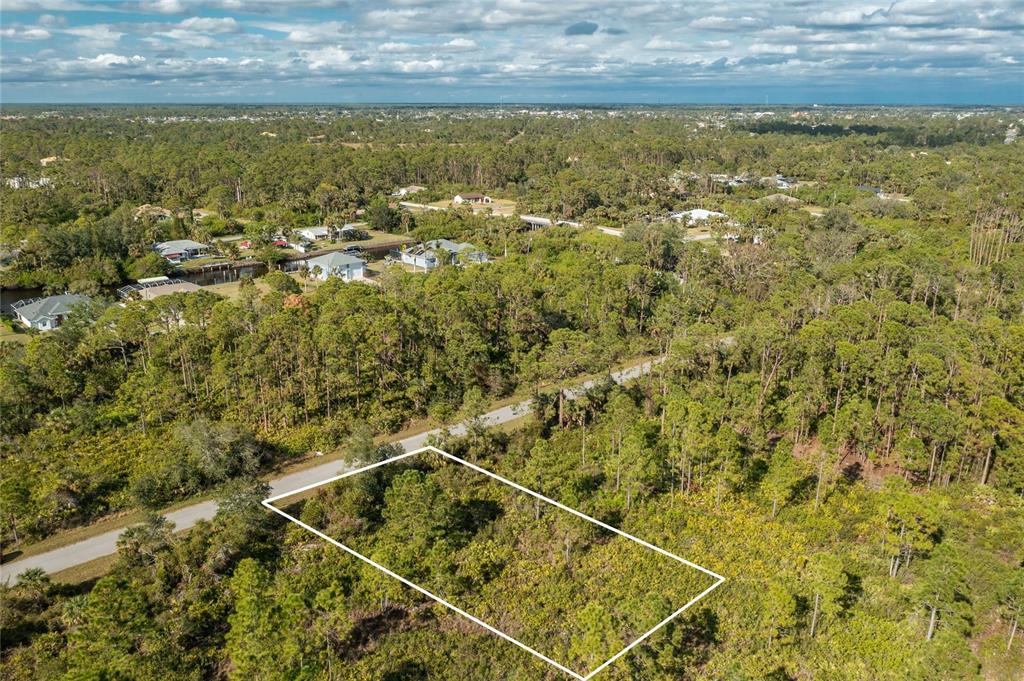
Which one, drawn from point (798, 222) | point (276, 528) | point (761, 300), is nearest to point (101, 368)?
point (276, 528)

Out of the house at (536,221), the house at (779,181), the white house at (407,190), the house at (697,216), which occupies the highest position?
the house at (779,181)

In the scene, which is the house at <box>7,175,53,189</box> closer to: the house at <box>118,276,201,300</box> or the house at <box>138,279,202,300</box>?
the house at <box>118,276,201,300</box>

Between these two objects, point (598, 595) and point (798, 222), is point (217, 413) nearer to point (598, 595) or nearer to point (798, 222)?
point (598, 595)

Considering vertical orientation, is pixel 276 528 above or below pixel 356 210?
below

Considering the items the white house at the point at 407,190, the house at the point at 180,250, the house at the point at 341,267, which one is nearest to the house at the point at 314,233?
the house at the point at 180,250

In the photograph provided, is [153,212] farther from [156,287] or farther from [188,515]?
[188,515]

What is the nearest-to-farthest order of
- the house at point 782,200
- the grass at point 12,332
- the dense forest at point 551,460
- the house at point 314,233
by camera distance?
1. the dense forest at point 551,460
2. the grass at point 12,332
3. the house at point 314,233
4. the house at point 782,200

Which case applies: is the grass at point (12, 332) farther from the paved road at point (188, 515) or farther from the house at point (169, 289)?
the paved road at point (188, 515)
